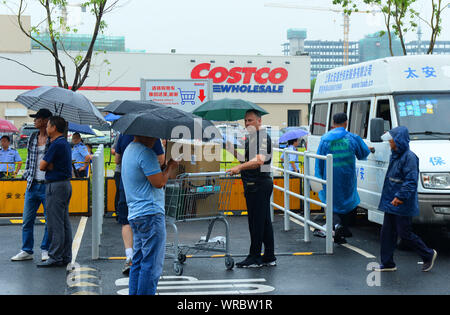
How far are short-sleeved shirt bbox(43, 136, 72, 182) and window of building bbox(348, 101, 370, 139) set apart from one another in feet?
16.9

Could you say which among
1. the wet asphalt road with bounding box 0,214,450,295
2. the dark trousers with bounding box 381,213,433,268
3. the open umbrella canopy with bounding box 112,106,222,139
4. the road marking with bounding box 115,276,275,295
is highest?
the open umbrella canopy with bounding box 112,106,222,139

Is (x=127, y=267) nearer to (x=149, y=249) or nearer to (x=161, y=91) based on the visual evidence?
(x=149, y=249)

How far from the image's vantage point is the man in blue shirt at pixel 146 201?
5.59 m

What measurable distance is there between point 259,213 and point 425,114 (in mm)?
3307

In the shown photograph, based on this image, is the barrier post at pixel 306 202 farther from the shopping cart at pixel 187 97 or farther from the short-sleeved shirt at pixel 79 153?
the shopping cart at pixel 187 97

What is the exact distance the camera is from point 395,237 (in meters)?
8.02

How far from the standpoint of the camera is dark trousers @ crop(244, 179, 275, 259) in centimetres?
824

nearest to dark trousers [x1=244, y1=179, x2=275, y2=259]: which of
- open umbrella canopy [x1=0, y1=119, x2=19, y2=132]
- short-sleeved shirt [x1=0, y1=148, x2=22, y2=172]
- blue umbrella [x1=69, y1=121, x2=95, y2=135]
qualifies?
blue umbrella [x1=69, y1=121, x2=95, y2=135]

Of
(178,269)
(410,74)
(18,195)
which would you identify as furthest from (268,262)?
(18,195)

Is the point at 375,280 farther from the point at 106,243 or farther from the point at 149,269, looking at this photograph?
the point at 106,243

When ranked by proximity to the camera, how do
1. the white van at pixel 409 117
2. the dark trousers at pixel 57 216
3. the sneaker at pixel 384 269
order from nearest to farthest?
the sneaker at pixel 384 269 < the dark trousers at pixel 57 216 < the white van at pixel 409 117

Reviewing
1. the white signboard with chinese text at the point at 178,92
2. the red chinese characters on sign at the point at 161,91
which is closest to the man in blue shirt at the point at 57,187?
the white signboard with chinese text at the point at 178,92

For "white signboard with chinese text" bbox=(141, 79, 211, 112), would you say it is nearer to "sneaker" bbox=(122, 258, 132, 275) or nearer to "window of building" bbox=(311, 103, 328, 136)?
"window of building" bbox=(311, 103, 328, 136)
